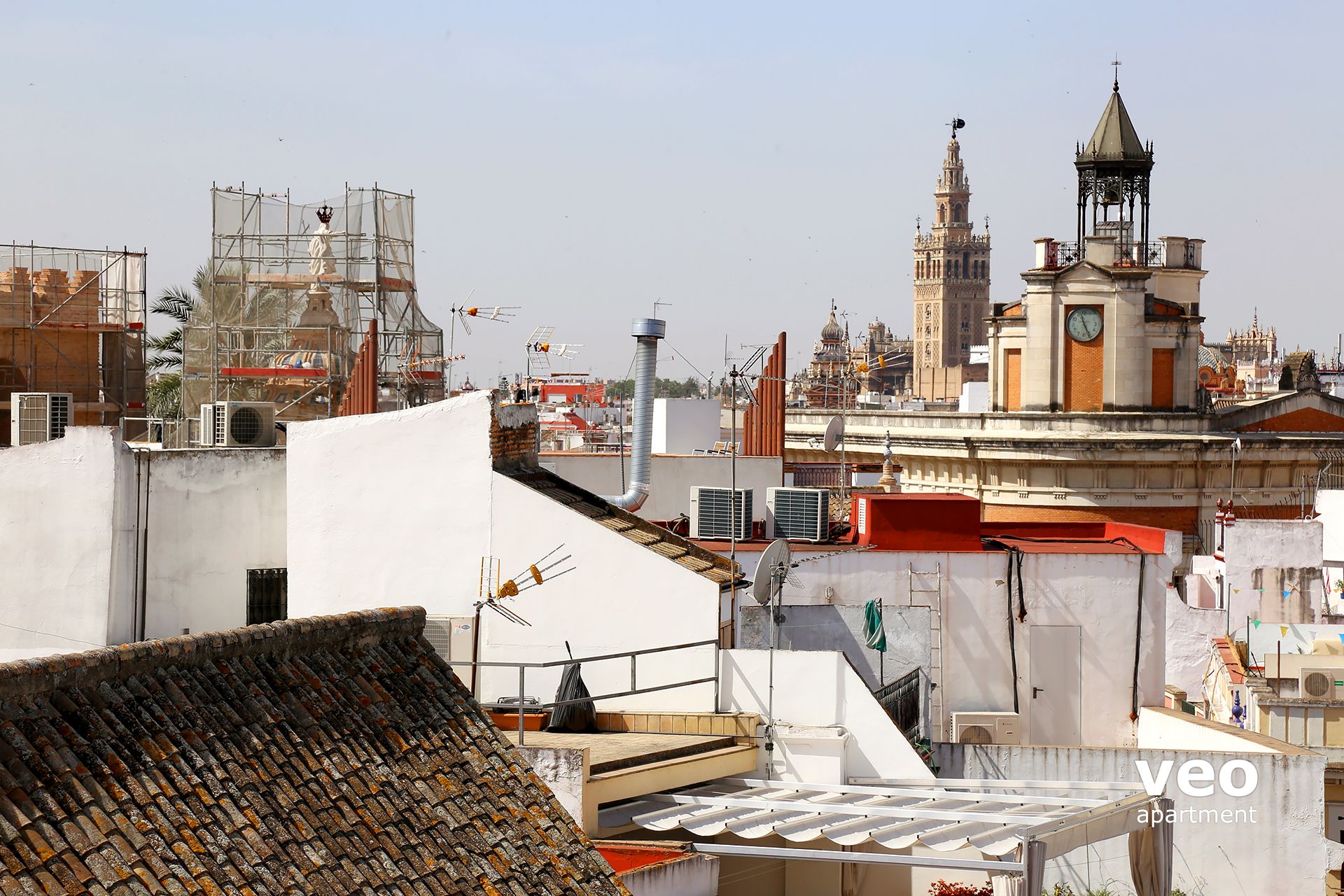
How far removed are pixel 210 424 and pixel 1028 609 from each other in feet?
31.3

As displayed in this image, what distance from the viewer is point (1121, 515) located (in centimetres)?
4488

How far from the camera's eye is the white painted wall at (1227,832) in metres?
15.1

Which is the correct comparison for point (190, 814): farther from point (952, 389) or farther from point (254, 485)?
point (952, 389)

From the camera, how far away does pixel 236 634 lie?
8.74m

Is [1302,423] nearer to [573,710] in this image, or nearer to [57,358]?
[57,358]

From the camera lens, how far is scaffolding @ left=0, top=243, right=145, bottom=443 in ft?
83.1

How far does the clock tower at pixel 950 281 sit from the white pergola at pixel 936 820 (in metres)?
172

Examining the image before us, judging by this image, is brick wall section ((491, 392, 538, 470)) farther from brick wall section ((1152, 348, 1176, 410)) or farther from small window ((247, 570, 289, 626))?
brick wall section ((1152, 348, 1176, 410))

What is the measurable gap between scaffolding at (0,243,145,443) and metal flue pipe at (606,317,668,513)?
8.34 metres

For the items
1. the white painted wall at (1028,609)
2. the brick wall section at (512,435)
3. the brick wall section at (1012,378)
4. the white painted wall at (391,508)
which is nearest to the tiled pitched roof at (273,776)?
the white painted wall at (391,508)

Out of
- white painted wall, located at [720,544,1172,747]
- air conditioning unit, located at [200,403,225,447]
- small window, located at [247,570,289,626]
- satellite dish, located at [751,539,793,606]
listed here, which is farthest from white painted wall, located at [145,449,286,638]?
white painted wall, located at [720,544,1172,747]

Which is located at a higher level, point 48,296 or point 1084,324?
point 1084,324

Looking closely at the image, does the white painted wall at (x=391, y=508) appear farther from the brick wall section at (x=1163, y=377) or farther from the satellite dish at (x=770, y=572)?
the brick wall section at (x=1163, y=377)

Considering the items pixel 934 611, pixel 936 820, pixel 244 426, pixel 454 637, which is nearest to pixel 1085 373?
pixel 934 611
